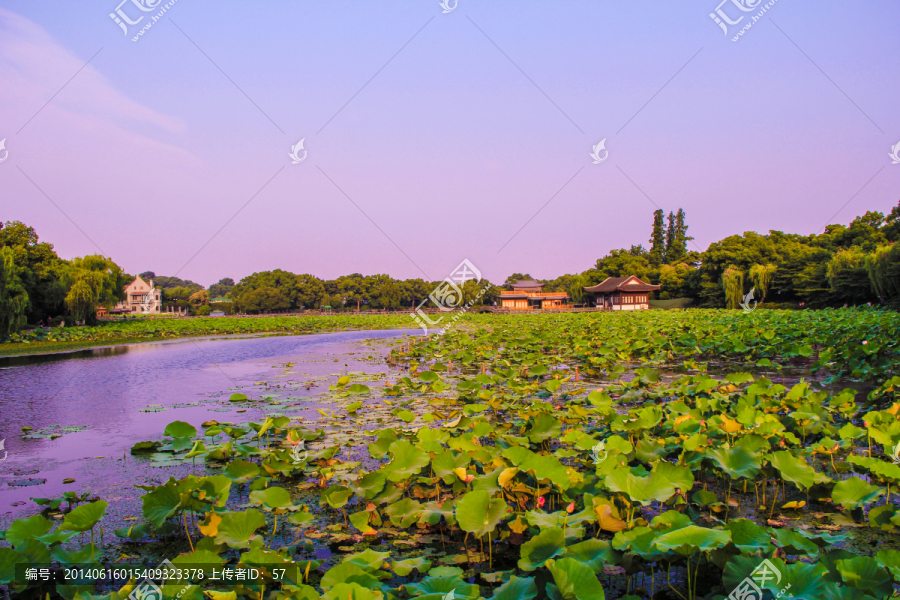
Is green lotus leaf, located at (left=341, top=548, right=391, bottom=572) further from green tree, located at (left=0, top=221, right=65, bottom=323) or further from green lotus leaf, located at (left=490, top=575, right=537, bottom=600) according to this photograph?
green tree, located at (left=0, top=221, right=65, bottom=323)

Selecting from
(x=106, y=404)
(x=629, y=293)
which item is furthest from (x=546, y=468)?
(x=629, y=293)

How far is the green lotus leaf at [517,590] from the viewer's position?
4.61 feet

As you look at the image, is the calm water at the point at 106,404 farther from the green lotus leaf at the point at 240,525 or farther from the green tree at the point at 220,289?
the green tree at the point at 220,289

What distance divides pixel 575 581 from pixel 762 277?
34185 millimetres

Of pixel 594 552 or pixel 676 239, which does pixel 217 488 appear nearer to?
pixel 594 552

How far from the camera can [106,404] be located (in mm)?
6422

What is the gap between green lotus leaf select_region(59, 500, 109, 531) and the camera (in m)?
1.88

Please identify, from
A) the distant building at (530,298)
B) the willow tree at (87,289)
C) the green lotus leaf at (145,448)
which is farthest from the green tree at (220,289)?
the green lotus leaf at (145,448)

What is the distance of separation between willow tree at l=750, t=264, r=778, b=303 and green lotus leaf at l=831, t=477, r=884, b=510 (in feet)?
107

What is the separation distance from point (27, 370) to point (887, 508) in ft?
42.4

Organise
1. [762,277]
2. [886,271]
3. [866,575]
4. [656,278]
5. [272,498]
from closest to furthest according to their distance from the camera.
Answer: [866,575] < [272,498] < [886,271] < [762,277] < [656,278]

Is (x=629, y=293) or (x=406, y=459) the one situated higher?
(x=629, y=293)

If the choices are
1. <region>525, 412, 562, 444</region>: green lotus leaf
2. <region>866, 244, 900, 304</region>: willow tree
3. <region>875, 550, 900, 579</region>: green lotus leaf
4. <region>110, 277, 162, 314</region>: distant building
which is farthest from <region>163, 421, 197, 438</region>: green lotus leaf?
<region>110, 277, 162, 314</region>: distant building

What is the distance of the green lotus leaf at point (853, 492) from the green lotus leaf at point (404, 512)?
6.19 ft
